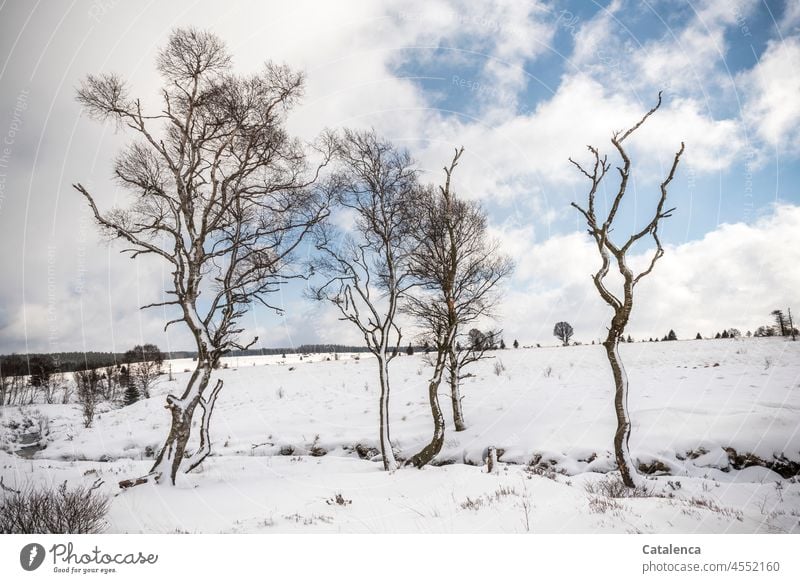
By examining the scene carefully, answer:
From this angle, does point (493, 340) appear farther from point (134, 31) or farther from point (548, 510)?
point (134, 31)

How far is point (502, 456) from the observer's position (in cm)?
1015

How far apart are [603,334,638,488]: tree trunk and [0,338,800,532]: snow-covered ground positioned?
1.45ft

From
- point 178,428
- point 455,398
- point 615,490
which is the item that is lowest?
point 615,490

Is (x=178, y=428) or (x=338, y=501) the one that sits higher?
(x=178, y=428)

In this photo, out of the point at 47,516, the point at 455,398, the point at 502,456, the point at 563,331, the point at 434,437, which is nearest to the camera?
the point at 47,516

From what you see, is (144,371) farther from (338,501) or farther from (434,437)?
(338,501)

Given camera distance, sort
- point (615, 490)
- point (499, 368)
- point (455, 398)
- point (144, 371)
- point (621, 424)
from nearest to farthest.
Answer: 1. point (615, 490)
2. point (621, 424)
3. point (455, 398)
4. point (499, 368)
5. point (144, 371)

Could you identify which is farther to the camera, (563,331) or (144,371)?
(563,331)

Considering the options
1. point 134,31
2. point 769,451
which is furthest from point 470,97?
point 769,451
